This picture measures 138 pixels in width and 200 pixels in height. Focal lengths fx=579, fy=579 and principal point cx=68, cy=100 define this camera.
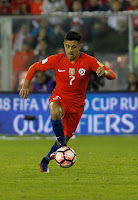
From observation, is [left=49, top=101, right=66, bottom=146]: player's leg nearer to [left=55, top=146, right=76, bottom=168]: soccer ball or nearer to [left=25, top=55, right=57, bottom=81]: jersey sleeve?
[left=55, top=146, right=76, bottom=168]: soccer ball

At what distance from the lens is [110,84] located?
1591 cm

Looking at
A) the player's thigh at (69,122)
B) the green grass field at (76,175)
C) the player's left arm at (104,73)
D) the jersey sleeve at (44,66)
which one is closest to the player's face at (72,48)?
the jersey sleeve at (44,66)

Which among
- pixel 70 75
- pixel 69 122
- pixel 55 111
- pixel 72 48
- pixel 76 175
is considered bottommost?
pixel 76 175

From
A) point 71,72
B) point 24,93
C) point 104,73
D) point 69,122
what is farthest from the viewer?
point 69,122

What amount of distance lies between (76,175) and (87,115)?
25.9 feet

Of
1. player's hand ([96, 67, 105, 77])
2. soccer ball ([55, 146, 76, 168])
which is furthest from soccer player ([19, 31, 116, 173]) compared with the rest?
player's hand ([96, 67, 105, 77])

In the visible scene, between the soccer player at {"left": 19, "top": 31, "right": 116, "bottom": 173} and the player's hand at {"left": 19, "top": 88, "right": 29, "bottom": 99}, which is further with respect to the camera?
the soccer player at {"left": 19, "top": 31, "right": 116, "bottom": 173}

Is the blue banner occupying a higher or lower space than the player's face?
lower

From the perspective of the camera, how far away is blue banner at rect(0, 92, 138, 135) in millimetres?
15805

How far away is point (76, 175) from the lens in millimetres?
7949

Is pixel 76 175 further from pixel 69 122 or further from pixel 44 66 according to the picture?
pixel 44 66

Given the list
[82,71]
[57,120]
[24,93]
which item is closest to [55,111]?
[57,120]

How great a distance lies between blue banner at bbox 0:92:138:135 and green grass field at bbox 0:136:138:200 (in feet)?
7.36

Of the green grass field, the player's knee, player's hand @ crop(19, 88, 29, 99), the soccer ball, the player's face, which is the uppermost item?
the player's face
